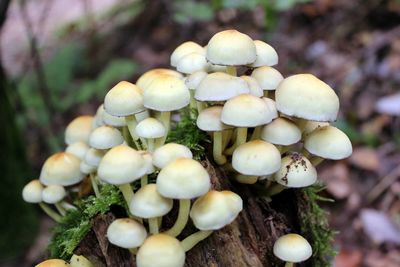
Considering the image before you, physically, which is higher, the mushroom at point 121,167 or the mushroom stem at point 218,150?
the mushroom at point 121,167

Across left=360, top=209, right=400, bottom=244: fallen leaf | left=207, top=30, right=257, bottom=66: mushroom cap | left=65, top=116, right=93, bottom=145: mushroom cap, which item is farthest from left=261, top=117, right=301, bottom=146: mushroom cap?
left=360, top=209, right=400, bottom=244: fallen leaf

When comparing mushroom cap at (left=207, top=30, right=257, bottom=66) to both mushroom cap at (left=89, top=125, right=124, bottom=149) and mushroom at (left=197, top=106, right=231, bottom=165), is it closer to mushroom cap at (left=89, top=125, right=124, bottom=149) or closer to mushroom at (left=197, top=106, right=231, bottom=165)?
mushroom at (left=197, top=106, right=231, bottom=165)

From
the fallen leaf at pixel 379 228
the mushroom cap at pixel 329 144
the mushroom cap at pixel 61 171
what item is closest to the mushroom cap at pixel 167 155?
the mushroom cap at pixel 329 144

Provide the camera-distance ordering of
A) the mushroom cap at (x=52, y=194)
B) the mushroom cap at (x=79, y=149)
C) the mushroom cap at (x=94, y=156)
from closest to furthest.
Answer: the mushroom cap at (x=94, y=156), the mushroom cap at (x=52, y=194), the mushroom cap at (x=79, y=149)

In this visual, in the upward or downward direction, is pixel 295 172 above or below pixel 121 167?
below

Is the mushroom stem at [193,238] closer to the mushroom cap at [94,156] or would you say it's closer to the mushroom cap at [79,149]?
the mushroom cap at [94,156]

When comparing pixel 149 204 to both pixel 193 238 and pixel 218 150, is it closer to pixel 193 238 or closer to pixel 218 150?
pixel 193 238

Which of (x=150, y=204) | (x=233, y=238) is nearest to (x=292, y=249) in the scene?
(x=233, y=238)

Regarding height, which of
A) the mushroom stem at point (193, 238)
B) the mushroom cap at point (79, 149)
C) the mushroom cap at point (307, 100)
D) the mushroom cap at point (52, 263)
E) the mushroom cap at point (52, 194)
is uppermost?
the mushroom cap at point (307, 100)

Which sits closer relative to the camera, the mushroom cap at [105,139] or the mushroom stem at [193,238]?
the mushroom stem at [193,238]
